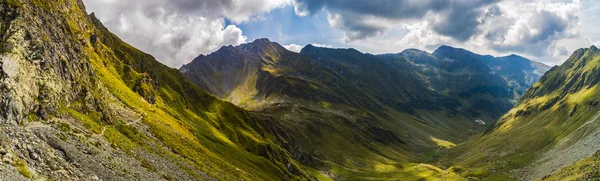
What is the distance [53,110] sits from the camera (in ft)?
194

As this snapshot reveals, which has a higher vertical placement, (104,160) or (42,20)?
(42,20)

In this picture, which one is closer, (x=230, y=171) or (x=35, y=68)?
(x=35, y=68)

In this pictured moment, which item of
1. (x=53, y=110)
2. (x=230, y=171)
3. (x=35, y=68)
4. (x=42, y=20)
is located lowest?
(x=230, y=171)

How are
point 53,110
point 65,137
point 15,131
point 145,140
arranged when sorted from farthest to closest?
point 145,140 → point 53,110 → point 65,137 → point 15,131

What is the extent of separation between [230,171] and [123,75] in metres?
77.6

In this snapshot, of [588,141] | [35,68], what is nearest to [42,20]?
[35,68]

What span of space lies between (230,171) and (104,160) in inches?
1896

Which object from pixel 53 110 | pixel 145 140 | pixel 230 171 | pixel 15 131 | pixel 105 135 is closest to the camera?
pixel 15 131

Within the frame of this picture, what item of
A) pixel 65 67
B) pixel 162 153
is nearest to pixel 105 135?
pixel 162 153

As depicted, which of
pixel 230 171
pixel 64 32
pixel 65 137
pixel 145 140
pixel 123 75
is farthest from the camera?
pixel 123 75

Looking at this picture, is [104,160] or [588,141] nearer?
[104,160]

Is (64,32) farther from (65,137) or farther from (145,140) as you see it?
(65,137)

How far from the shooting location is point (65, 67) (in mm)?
74812

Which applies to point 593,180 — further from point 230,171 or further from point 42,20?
point 42,20
